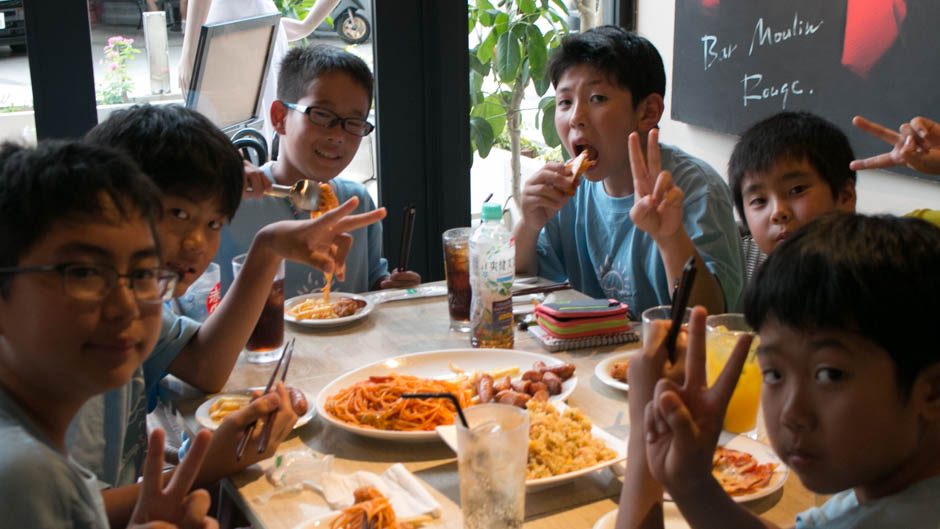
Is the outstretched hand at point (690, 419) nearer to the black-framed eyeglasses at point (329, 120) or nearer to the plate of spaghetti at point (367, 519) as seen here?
the plate of spaghetti at point (367, 519)

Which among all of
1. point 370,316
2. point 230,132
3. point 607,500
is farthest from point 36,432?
point 230,132

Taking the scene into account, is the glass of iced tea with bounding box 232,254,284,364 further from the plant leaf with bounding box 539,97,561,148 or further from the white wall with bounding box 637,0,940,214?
the plant leaf with bounding box 539,97,561,148

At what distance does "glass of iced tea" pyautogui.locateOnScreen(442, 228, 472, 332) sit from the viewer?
2.07 m

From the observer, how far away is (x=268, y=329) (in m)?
1.96

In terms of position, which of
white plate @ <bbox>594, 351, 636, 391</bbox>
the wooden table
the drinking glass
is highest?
the drinking glass

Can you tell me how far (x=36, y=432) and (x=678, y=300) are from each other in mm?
794

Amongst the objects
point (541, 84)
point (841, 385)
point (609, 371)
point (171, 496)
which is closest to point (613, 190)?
point (609, 371)

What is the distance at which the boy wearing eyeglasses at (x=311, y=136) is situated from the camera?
2.65 m

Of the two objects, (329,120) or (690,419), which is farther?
(329,120)

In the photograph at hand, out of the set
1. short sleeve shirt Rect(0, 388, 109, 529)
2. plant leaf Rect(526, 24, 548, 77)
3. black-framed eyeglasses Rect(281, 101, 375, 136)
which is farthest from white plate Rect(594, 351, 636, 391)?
plant leaf Rect(526, 24, 548, 77)

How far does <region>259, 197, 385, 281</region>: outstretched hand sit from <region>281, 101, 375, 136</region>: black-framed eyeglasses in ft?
2.74

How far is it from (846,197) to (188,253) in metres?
1.54

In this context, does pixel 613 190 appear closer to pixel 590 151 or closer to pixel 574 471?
pixel 590 151

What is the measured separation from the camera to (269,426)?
4.68 ft
